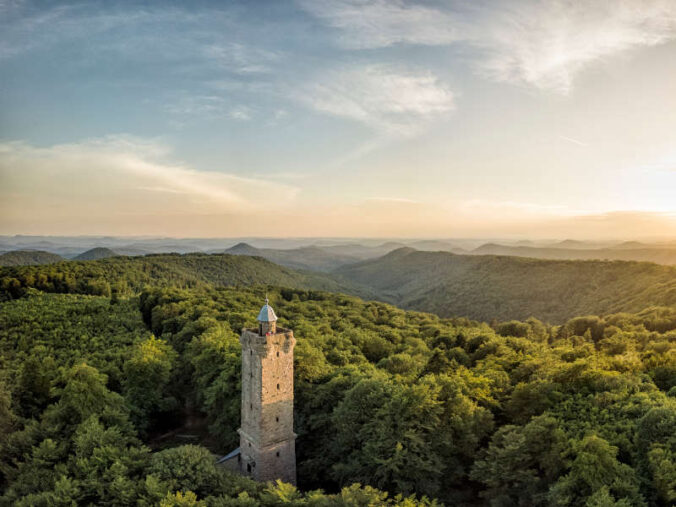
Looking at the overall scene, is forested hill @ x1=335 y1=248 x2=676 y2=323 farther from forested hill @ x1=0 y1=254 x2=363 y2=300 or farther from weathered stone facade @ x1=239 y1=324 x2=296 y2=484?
weathered stone facade @ x1=239 y1=324 x2=296 y2=484

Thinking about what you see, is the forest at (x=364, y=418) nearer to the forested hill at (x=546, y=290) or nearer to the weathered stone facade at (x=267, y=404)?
the weathered stone facade at (x=267, y=404)

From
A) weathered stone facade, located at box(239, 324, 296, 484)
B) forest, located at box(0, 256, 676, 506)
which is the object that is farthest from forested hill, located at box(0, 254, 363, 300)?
weathered stone facade, located at box(239, 324, 296, 484)

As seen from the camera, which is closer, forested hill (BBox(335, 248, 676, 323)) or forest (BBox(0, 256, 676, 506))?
forest (BBox(0, 256, 676, 506))

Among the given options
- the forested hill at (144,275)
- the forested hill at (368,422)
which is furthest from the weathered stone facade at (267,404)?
the forested hill at (144,275)

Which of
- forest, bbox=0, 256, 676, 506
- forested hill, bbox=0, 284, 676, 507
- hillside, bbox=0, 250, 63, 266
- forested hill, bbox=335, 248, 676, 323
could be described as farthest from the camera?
hillside, bbox=0, 250, 63, 266

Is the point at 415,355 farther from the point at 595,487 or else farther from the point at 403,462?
the point at 595,487

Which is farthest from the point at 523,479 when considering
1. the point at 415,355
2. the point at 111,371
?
the point at 111,371
